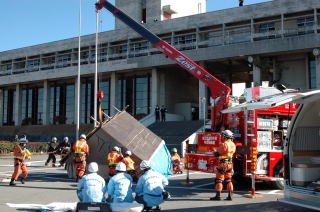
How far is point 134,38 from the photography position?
3925 centimetres

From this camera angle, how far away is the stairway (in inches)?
1110

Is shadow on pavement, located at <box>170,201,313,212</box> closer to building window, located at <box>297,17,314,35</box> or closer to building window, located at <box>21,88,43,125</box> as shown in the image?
building window, located at <box>297,17,314,35</box>

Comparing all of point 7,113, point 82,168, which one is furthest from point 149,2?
point 82,168

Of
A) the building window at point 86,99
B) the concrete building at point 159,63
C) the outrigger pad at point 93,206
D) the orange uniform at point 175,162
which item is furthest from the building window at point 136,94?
the outrigger pad at point 93,206

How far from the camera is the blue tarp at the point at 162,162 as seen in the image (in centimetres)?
1332

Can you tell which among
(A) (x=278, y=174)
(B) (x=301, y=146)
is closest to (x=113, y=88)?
(A) (x=278, y=174)

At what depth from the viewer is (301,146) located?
25.4 ft

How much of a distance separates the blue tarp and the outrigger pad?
22.6 ft

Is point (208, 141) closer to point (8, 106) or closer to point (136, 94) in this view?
point (136, 94)

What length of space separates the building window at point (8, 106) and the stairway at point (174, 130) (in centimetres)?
2673

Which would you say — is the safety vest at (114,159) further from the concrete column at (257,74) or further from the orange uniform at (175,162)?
the concrete column at (257,74)

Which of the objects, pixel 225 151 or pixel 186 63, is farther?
pixel 186 63

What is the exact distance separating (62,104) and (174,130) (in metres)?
20.8

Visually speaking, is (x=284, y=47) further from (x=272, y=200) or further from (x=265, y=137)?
(x=272, y=200)
